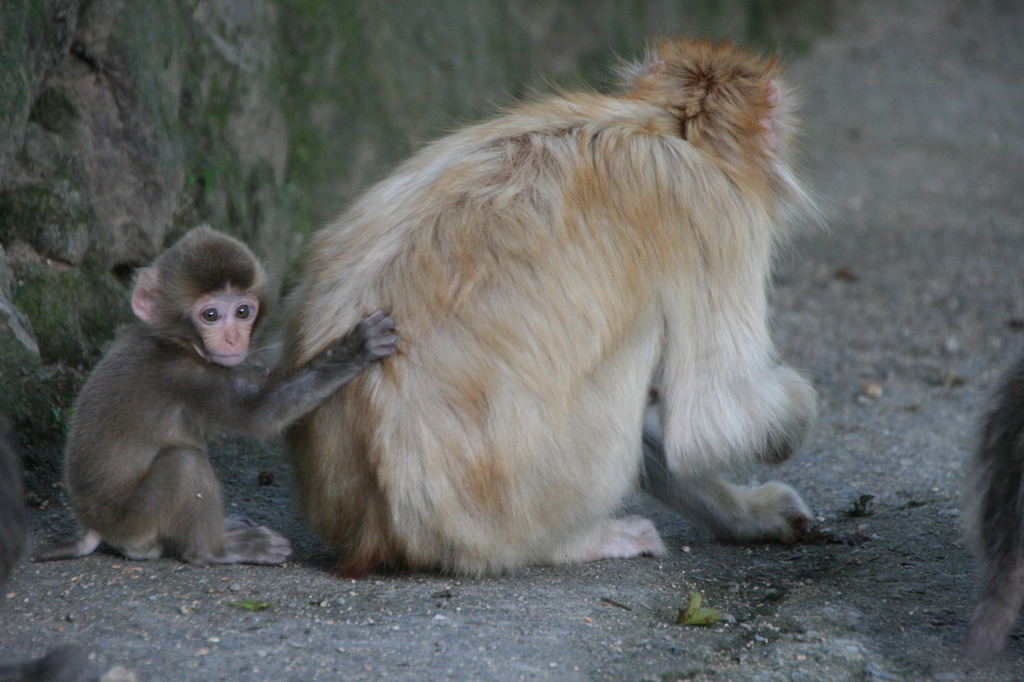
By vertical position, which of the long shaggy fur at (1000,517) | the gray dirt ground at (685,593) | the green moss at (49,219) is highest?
the green moss at (49,219)

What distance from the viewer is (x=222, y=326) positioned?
12.0ft

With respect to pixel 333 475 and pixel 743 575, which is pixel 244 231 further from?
pixel 743 575

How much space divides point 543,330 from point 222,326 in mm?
1014

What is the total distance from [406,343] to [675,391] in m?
0.89

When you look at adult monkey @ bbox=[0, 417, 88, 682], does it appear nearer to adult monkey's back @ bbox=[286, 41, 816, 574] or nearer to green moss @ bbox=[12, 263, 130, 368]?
adult monkey's back @ bbox=[286, 41, 816, 574]

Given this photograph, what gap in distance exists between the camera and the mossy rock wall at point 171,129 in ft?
15.0

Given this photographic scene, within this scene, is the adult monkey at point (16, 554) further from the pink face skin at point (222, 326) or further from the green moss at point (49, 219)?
the green moss at point (49, 219)

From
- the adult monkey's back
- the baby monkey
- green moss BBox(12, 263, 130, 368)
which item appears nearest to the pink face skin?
the baby monkey

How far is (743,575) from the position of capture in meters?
4.02

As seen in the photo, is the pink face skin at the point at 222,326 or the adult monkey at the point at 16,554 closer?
the adult monkey at the point at 16,554

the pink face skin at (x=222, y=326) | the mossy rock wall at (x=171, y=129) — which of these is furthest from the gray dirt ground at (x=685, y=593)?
the mossy rock wall at (x=171, y=129)

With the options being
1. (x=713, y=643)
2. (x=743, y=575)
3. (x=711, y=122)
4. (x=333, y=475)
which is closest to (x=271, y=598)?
(x=333, y=475)

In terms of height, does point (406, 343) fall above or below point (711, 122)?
below

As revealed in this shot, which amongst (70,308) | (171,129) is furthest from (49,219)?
(171,129)
